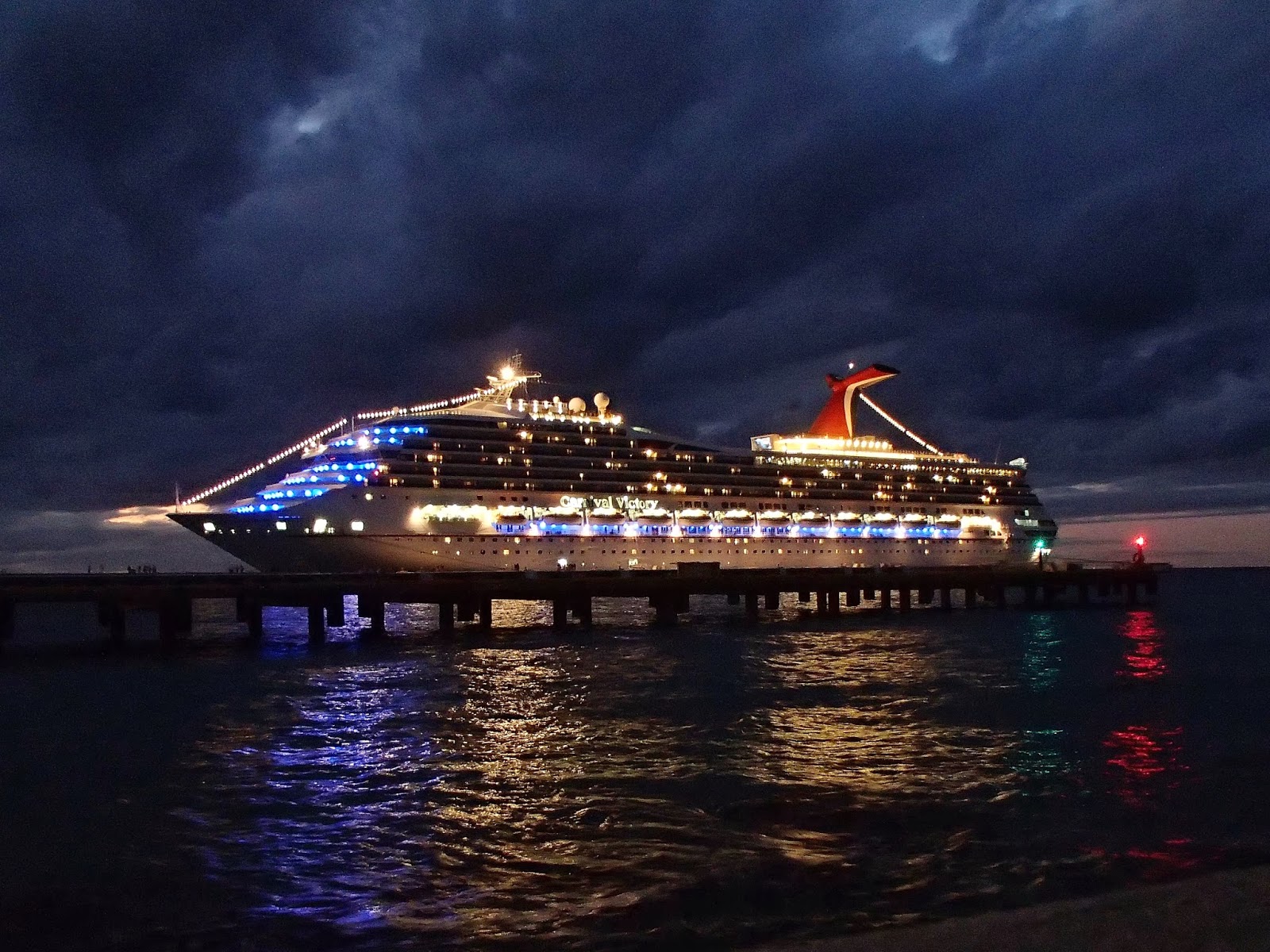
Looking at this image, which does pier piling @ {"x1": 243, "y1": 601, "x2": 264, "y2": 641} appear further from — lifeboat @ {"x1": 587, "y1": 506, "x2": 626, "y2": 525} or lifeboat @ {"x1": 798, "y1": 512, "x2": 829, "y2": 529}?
lifeboat @ {"x1": 798, "y1": 512, "x2": 829, "y2": 529}

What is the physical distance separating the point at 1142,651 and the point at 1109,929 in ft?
119

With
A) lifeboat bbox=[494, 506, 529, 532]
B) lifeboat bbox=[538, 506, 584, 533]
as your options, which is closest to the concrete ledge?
A: lifeboat bbox=[494, 506, 529, 532]

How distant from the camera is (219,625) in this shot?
56281 millimetres

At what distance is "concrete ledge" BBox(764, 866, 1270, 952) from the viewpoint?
190 inches

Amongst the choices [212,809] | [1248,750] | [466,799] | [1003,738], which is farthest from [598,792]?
[1248,750]

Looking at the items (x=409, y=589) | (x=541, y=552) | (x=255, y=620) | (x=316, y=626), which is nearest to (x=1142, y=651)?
(x=409, y=589)

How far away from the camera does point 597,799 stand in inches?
548

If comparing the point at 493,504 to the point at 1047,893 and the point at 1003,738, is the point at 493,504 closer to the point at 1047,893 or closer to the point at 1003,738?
the point at 1003,738

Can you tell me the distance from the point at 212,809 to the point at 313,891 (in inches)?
167

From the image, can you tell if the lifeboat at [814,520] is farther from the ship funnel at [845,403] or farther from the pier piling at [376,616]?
the pier piling at [376,616]

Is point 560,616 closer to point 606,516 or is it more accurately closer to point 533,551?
point 533,551

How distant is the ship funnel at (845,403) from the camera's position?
93750mm

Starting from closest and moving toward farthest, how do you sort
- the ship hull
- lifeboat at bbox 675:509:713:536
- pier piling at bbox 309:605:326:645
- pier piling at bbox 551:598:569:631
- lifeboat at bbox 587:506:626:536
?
pier piling at bbox 309:605:326:645, pier piling at bbox 551:598:569:631, the ship hull, lifeboat at bbox 587:506:626:536, lifeboat at bbox 675:509:713:536

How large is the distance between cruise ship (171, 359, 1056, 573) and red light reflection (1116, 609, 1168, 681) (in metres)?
27.4
